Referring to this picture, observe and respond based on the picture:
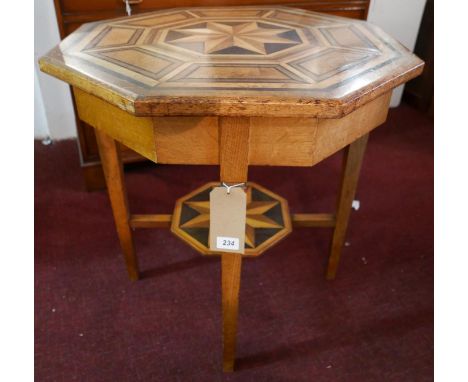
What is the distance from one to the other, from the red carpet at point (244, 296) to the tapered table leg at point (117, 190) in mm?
131

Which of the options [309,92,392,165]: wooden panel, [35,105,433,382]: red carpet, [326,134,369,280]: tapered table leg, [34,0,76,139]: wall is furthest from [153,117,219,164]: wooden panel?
[34,0,76,139]: wall

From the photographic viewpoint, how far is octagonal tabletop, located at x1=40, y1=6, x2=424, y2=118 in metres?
0.83

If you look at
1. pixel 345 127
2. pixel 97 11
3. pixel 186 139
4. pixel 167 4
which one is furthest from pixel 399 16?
pixel 186 139

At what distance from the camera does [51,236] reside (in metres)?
1.81

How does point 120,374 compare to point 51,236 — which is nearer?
point 120,374

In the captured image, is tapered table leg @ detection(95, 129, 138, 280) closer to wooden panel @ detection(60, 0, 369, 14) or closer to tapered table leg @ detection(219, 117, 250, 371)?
tapered table leg @ detection(219, 117, 250, 371)

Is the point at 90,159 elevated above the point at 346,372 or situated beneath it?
elevated above

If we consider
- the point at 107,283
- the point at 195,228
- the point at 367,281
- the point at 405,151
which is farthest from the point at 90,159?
the point at 405,151

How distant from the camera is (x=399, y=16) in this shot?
2.47 meters

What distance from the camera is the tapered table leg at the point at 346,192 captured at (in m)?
1.33

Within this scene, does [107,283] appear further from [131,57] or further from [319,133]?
[319,133]

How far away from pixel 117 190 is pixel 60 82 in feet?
3.65

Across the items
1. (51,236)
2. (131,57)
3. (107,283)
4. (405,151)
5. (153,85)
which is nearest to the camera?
(153,85)

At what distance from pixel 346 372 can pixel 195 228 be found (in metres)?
0.64
